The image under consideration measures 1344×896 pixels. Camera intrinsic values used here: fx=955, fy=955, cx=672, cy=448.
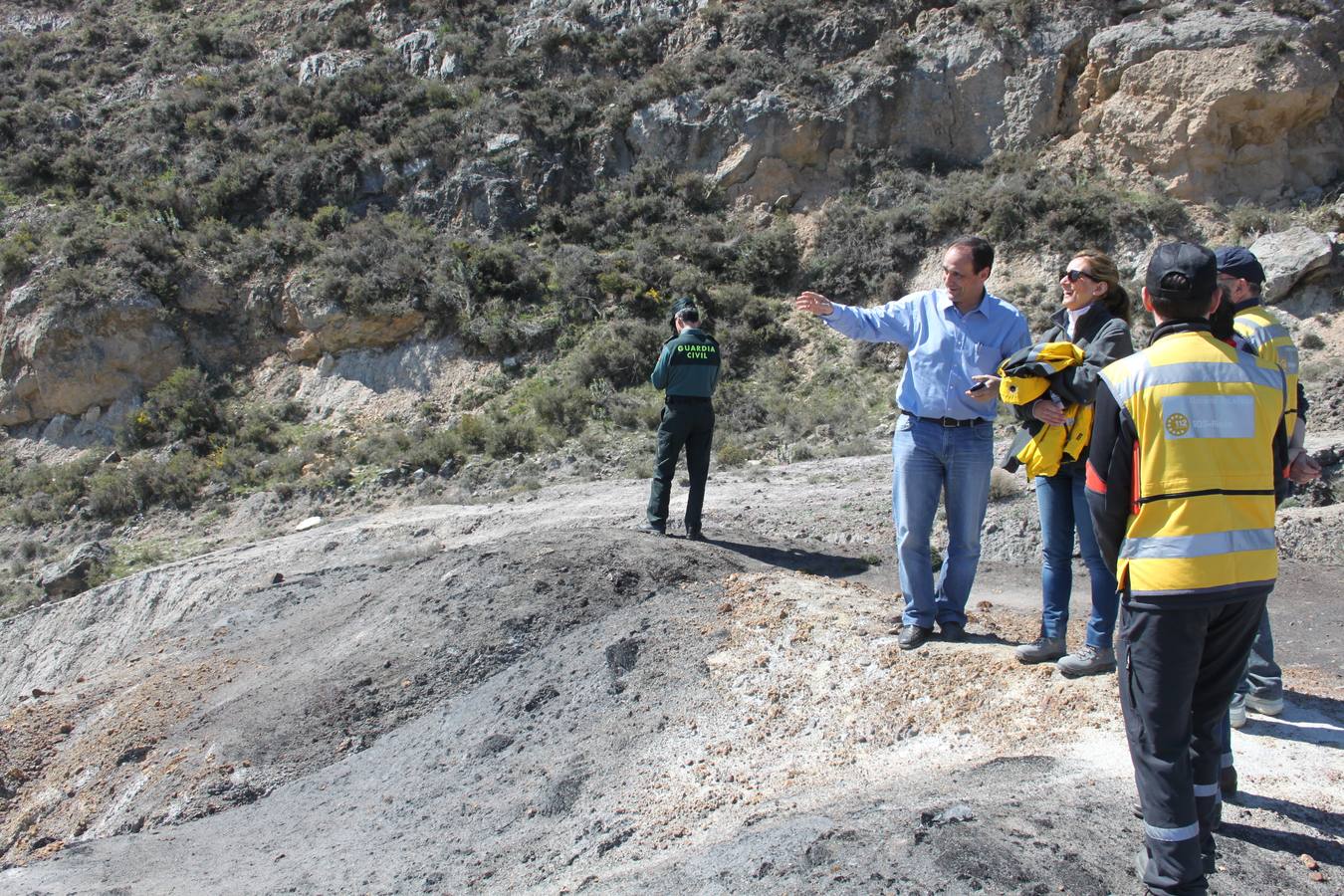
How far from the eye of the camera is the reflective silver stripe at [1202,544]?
250cm

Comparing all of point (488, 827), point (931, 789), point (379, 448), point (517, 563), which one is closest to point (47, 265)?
point (379, 448)

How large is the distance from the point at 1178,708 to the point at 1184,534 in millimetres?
464

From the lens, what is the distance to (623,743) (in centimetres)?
423

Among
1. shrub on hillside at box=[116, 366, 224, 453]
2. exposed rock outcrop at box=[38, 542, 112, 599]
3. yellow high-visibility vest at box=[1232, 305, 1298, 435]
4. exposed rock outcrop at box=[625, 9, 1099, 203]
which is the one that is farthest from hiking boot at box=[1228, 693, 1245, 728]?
exposed rock outcrop at box=[625, 9, 1099, 203]

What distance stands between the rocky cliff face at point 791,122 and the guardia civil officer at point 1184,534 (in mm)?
15793

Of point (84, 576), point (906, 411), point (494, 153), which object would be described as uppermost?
point (494, 153)

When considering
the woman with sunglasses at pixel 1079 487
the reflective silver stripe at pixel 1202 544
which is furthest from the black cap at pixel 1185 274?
the woman with sunglasses at pixel 1079 487

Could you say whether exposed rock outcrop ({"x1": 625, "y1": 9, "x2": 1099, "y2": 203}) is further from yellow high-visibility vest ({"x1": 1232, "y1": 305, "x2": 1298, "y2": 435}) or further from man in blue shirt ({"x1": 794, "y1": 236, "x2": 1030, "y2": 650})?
yellow high-visibility vest ({"x1": 1232, "y1": 305, "x2": 1298, "y2": 435})

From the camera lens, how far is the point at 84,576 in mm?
11492

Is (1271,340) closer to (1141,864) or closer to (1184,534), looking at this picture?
(1184,534)

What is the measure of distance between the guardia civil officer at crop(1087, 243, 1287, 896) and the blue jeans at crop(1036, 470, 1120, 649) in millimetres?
1093

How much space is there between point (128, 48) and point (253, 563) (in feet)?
74.2

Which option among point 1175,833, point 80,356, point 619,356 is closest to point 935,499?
point 1175,833

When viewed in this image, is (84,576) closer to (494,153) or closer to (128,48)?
(494,153)
